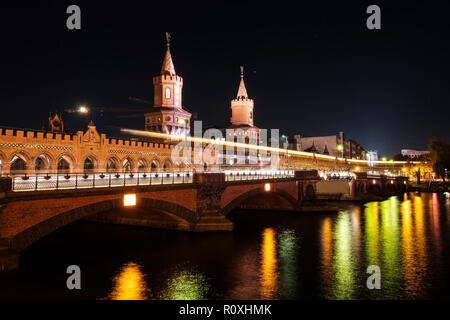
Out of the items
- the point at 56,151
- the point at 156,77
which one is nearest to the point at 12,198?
the point at 56,151

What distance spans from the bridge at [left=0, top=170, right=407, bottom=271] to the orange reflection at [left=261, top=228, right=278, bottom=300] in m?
4.31

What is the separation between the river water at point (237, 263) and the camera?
58.9 feet

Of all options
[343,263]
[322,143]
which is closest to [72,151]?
[343,263]

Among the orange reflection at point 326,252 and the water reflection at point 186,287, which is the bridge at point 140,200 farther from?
the orange reflection at point 326,252

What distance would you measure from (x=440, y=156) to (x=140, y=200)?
103536 millimetres

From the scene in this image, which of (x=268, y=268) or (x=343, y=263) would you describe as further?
(x=343, y=263)

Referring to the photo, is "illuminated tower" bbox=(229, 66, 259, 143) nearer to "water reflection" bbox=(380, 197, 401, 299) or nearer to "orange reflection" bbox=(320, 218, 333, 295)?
"water reflection" bbox=(380, 197, 401, 299)

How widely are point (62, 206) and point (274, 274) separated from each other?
12.9 m

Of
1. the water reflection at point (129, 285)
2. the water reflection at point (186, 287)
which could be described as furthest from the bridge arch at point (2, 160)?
the water reflection at point (186, 287)

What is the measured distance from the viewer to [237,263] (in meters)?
23.2

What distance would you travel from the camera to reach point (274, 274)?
2117 cm

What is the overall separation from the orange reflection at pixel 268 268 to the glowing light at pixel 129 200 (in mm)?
9669

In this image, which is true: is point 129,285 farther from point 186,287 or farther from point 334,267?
point 334,267

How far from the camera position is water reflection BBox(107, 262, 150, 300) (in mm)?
17141
